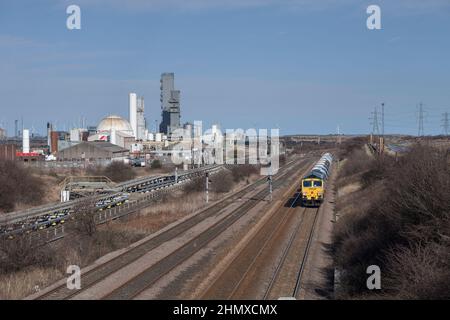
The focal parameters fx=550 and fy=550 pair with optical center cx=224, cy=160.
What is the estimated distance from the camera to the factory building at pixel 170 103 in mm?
126125

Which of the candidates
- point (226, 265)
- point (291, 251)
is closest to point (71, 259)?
point (226, 265)

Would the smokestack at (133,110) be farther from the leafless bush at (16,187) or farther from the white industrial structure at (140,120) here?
the leafless bush at (16,187)

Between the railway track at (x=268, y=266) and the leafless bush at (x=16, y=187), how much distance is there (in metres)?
18.6

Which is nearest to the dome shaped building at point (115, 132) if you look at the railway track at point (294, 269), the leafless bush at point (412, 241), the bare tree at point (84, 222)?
the railway track at point (294, 269)

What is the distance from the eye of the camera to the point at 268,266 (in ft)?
60.0

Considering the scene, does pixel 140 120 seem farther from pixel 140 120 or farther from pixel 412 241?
pixel 412 241

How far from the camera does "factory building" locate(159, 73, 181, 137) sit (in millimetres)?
126125

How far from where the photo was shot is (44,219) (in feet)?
91.9

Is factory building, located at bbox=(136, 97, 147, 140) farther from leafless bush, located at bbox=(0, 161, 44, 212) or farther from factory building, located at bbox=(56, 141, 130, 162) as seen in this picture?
leafless bush, located at bbox=(0, 161, 44, 212)

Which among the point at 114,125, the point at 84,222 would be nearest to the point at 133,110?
the point at 114,125

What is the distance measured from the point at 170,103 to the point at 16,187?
88.3 metres

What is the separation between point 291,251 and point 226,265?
11.8 feet
